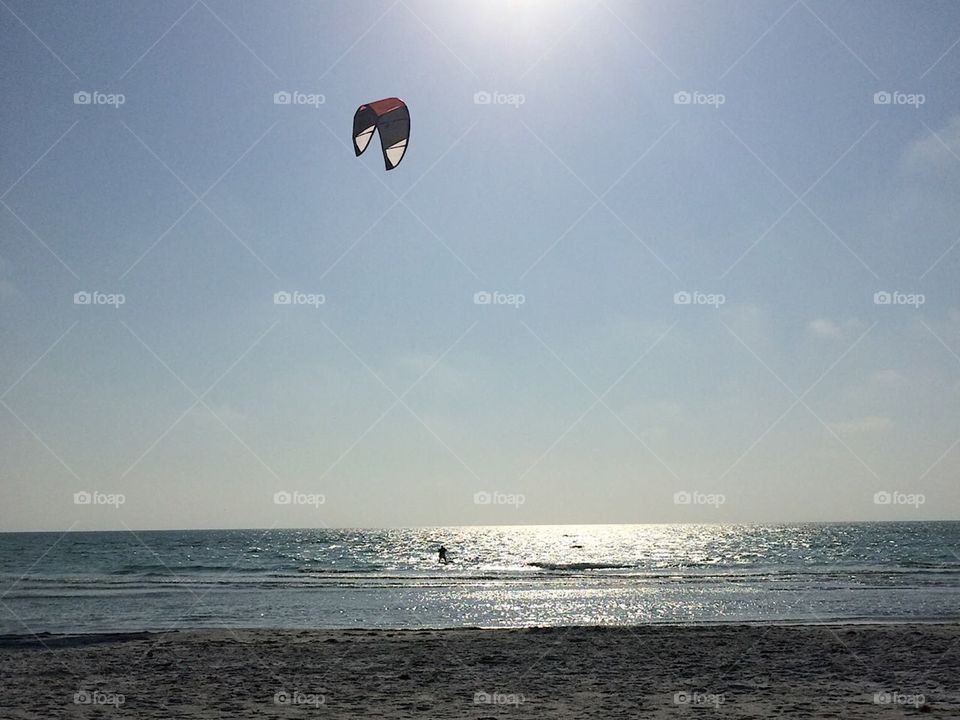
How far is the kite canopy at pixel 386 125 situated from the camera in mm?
15055

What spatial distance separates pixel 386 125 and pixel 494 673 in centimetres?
1005

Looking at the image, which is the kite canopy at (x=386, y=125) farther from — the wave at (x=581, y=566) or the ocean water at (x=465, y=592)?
the wave at (x=581, y=566)

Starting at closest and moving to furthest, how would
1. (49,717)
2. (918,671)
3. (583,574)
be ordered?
1. (49,717)
2. (918,671)
3. (583,574)

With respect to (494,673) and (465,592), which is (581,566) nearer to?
(465,592)

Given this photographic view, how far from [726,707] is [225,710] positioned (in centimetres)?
627

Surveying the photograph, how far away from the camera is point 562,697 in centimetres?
1082

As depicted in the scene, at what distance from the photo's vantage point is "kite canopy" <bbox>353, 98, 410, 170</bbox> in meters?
15.1

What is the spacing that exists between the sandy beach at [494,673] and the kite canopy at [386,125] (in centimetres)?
898

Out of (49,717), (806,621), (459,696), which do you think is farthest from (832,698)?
(806,621)

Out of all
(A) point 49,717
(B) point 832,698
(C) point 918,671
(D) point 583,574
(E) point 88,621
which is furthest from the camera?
(D) point 583,574

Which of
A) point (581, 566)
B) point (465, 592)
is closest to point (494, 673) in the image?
point (465, 592)

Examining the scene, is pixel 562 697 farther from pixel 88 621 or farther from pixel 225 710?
pixel 88 621

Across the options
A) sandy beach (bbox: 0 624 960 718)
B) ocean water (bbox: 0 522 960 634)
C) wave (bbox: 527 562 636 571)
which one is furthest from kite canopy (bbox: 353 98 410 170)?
wave (bbox: 527 562 636 571)

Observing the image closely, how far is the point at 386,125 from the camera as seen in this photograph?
1530 centimetres
